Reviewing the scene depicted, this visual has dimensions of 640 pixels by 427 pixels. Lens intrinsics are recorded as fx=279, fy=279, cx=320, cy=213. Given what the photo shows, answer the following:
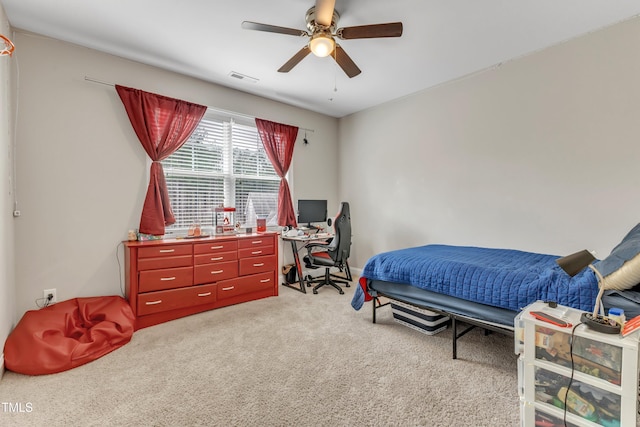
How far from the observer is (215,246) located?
10.4ft

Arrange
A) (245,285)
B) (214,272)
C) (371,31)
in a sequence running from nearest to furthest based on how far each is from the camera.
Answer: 1. (371,31)
2. (214,272)
3. (245,285)

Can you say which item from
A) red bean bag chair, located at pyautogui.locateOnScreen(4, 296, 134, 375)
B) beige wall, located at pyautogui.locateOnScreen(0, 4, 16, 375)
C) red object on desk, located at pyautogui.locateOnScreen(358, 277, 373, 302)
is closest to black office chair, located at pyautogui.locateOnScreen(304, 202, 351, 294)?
red object on desk, located at pyautogui.locateOnScreen(358, 277, 373, 302)

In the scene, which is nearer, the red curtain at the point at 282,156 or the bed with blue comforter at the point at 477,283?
the bed with blue comforter at the point at 477,283

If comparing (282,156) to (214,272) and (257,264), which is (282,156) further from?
(214,272)

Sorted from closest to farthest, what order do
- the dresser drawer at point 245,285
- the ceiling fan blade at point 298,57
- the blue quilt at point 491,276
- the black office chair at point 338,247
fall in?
the blue quilt at point 491,276, the ceiling fan blade at point 298,57, the dresser drawer at point 245,285, the black office chair at point 338,247

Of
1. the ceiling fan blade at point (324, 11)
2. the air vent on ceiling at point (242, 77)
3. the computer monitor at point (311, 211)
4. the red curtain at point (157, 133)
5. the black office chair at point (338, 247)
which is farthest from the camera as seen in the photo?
the computer monitor at point (311, 211)

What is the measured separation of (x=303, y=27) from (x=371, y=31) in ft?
2.46

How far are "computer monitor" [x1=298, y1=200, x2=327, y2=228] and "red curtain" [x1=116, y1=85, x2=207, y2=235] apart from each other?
178 centimetres

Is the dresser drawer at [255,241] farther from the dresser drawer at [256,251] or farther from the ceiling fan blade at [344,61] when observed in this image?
the ceiling fan blade at [344,61]

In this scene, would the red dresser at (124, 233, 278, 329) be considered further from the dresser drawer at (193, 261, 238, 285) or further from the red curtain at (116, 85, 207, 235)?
the red curtain at (116, 85, 207, 235)

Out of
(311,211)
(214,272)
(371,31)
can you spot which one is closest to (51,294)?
(214,272)

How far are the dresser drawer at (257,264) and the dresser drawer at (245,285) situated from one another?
0.20 ft

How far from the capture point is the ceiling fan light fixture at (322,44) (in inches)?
83.9

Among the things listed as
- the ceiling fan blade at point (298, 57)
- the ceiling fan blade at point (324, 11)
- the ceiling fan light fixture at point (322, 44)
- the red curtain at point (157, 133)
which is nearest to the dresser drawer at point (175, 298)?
the red curtain at point (157, 133)
